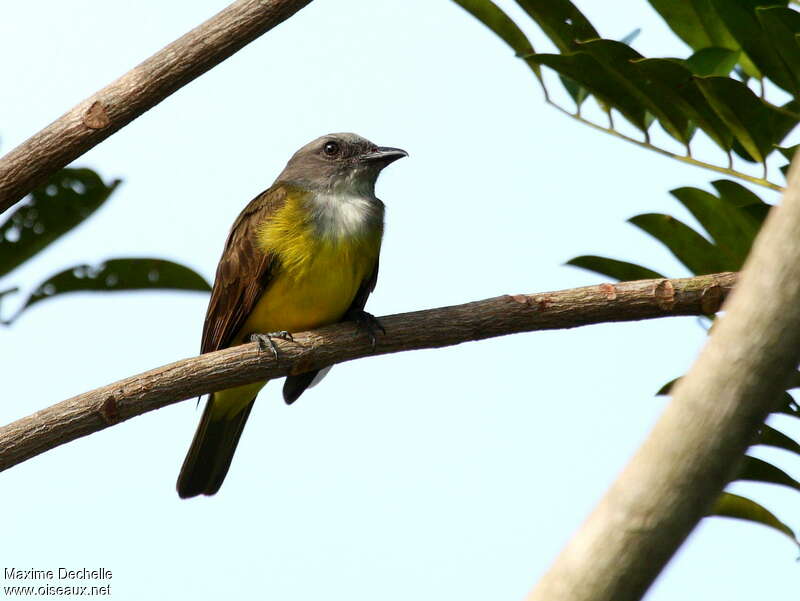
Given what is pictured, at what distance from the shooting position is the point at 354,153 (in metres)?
6.05

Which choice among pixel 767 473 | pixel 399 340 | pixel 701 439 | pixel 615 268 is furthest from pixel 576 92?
pixel 701 439

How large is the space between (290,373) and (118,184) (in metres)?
1.07

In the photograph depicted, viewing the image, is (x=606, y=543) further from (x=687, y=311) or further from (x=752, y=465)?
(x=687, y=311)

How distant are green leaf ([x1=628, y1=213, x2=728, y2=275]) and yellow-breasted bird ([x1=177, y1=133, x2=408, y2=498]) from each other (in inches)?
56.1

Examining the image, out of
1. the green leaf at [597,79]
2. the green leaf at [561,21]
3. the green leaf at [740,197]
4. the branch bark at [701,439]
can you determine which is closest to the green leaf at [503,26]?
the green leaf at [561,21]

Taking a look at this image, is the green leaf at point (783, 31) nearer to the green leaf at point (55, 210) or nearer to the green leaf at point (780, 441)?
the green leaf at point (780, 441)

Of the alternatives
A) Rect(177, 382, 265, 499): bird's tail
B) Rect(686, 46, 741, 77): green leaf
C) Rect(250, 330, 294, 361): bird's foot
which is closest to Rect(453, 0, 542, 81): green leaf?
Rect(686, 46, 741, 77): green leaf

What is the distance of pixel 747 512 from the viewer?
3451 mm

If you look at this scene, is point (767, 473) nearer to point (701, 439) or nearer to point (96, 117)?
point (701, 439)

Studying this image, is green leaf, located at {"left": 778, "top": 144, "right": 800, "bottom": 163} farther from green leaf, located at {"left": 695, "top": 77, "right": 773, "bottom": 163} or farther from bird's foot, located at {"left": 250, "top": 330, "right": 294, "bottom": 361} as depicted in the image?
bird's foot, located at {"left": 250, "top": 330, "right": 294, "bottom": 361}

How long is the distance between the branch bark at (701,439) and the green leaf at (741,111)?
192cm

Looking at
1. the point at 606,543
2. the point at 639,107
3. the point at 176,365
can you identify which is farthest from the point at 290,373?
the point at 606,543

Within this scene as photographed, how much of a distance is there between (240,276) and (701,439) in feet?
13.4

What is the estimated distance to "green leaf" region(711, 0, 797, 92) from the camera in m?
3.44
